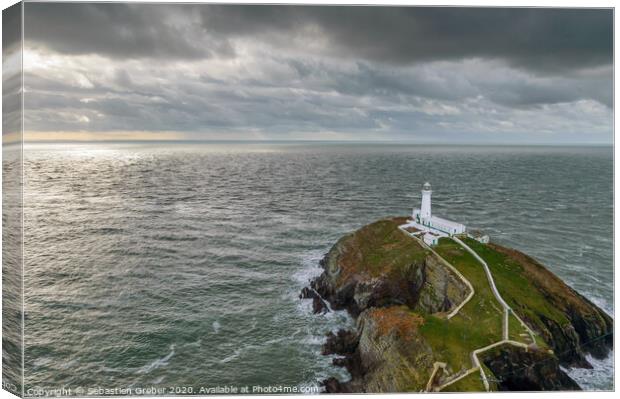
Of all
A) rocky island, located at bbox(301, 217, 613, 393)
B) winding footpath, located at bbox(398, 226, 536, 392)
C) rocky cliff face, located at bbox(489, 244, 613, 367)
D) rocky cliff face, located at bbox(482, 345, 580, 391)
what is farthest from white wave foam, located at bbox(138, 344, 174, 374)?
rocky cliff face, located at bbox(489, 244, 613, 367)

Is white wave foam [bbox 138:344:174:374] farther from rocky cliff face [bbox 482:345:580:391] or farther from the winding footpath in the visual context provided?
rocky cliff face [bbox 482:345:580:391]

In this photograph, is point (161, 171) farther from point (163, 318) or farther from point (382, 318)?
point (382, 318)

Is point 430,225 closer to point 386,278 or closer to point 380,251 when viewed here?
point 380,251

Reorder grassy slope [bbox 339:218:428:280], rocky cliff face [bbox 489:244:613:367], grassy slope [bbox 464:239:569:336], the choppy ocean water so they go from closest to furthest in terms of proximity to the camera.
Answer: rocky cliff face [bbox 489:244:613:367] → grassy slope [bbox 464:239:569:336] → the choppy ocean water → grassy slope [bbox 339:218:428:280]

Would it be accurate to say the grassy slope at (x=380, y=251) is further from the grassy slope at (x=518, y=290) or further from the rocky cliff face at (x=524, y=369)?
the rocky cliff face at (x=524, y=369)

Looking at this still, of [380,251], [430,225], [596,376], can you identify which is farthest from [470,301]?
[430,225]

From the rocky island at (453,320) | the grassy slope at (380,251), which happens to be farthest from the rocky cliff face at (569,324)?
the grassy slope at (380,251)
